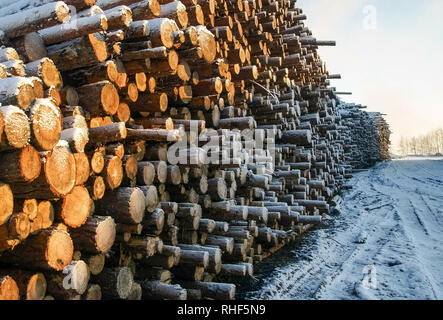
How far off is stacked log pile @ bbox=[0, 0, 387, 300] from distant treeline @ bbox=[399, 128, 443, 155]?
10461 cm

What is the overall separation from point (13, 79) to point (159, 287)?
211cm

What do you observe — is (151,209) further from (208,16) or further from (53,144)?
(208,16)

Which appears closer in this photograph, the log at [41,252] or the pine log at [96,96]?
the log at [41,252]

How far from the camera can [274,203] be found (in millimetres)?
5531

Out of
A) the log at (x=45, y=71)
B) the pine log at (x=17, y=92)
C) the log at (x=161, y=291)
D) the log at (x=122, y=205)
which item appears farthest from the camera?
the log at (x=161, y=291)

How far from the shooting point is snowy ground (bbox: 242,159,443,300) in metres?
3.99

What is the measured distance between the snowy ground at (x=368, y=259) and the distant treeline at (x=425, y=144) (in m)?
99.6

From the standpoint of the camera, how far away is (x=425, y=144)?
10238 centimetres

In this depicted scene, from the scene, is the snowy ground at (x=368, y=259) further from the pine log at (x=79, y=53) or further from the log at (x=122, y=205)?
the pine log at (x=79, y=53)

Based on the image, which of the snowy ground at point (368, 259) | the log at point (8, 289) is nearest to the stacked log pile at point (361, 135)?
the snowy ground at point (368, 259)

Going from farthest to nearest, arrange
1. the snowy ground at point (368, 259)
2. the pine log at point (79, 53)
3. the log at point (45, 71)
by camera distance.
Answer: the snowy ground at point (368, 259), the pine log at point (79, 53), the log at point (45, 71)

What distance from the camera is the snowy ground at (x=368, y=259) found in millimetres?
3988

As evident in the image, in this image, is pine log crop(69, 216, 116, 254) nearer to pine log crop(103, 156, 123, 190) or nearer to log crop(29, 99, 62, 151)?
pine log crop(103, 156, 123, 190)
